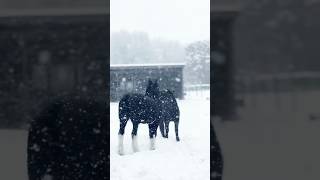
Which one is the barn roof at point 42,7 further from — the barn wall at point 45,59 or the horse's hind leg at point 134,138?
the horse's hind leg at point 134,138

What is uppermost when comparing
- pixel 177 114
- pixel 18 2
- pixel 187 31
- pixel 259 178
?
pixel 18 2

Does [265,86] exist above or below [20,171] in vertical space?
above

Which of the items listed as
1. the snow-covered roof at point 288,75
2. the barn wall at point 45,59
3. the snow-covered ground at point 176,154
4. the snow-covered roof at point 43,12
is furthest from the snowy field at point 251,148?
the snow-covered roof at point 43,12

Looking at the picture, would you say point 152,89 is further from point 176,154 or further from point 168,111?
point 176,154

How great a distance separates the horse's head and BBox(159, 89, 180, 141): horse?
0.03m

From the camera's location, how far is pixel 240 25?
7.48ft

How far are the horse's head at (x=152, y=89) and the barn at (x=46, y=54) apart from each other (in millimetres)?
275

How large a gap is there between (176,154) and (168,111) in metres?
0.27

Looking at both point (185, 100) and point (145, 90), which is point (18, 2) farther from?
point (185, 100)

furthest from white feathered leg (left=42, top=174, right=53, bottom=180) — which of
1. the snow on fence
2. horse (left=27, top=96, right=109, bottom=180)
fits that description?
the snow on fence

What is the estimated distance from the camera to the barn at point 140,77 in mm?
2270

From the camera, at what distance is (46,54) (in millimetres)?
2293

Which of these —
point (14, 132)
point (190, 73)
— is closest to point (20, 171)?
point (14, 132)

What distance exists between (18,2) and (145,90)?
98 centimetres
